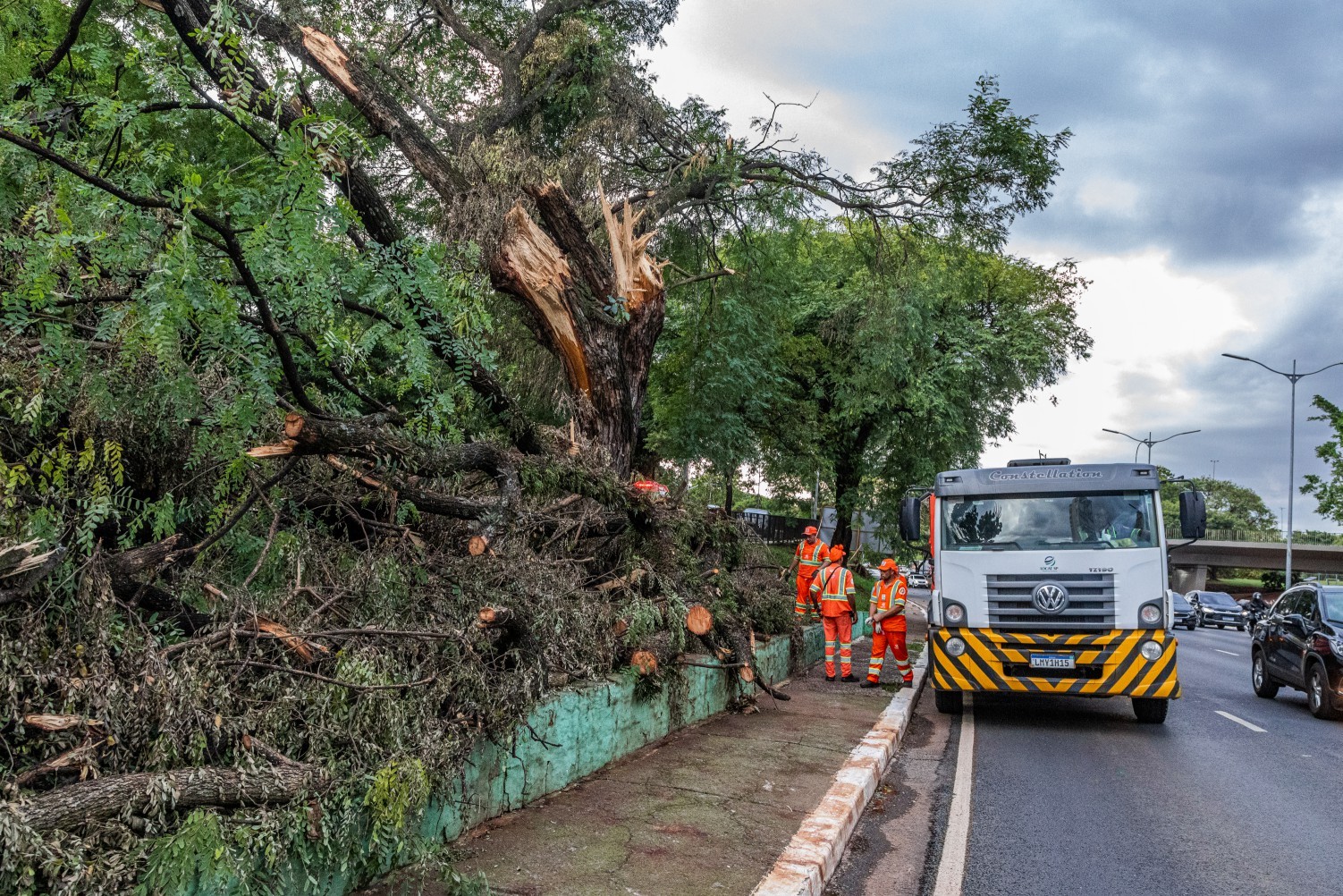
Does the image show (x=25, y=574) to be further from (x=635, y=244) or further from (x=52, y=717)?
(x=635, y=244)

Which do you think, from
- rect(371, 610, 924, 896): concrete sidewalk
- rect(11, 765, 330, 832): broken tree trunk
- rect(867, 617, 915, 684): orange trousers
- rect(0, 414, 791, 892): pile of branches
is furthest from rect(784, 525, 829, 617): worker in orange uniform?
rect(11, 765, 330, 832): broken tree trunk

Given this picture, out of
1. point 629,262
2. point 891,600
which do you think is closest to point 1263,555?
point 891,600

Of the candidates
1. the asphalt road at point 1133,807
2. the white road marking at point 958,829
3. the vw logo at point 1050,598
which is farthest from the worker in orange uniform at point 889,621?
the white road marking at point 958,829

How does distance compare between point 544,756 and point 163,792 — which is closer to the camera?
point 163,792

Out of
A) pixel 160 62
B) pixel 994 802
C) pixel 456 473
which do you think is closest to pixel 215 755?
pixel 456 473

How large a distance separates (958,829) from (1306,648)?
27.3 ft

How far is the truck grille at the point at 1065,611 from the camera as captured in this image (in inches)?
392

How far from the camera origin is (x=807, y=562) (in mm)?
14531

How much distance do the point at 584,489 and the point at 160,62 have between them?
418 centimetres

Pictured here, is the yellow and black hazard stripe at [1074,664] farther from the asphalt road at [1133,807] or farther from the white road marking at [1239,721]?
the white road marking at [1239,721]

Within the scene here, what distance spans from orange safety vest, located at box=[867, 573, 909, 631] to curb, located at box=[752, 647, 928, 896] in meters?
2.77

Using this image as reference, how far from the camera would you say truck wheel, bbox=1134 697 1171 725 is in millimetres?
10594

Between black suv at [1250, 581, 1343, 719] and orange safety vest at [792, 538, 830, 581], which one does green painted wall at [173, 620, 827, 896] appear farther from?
black suv at [1250, 581, 1343, 719]

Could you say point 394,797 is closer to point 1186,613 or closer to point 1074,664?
→ point 1074,664
